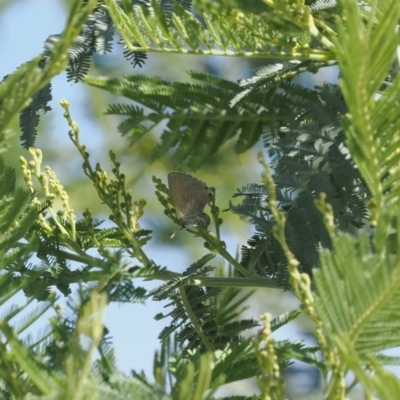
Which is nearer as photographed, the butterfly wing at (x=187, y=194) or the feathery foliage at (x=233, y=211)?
the feathery foliage at (x=233, y=211)

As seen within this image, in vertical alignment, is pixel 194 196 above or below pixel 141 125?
below

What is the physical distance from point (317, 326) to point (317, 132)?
1.18ft

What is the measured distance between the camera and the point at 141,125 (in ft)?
4.12

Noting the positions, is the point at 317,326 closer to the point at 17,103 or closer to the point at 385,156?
the point at 385,156

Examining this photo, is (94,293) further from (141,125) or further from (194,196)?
(141,125)

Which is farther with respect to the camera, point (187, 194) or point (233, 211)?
point (187, 194)

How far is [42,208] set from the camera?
0.97m

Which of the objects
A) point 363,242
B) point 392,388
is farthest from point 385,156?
point 392,388

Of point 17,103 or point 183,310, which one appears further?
point 183,310

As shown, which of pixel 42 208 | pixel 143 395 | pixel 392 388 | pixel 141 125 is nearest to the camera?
pixel 392 388

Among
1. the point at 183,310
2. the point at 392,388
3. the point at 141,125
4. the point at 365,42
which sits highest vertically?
the point at 141,125

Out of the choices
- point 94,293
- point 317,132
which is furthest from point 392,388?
point 317,132

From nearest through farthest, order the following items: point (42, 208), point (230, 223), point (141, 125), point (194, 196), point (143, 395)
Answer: point (143, 395), point (42, 208), point (194, 196), point (141, 125), point (230, 223)

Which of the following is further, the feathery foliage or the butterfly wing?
the butterfly wing
